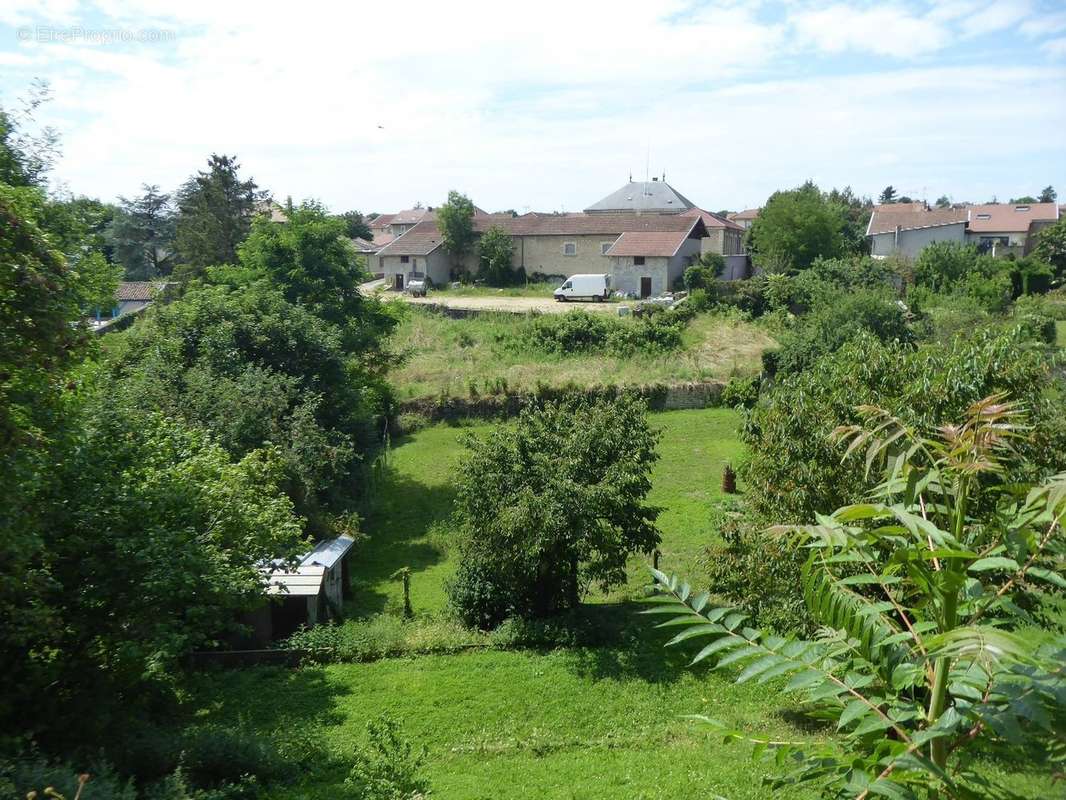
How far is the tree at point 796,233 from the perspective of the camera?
5241 cm

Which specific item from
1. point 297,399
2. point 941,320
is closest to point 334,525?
point 297,399

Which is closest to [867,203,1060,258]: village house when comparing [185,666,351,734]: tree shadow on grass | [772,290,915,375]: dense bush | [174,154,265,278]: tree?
[772,290,915,375]: dense bush

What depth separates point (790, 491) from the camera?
1279 centimetres

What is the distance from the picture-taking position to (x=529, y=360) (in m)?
38.2

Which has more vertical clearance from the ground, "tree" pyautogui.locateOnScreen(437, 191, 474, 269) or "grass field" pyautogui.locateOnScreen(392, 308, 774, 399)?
"tree" pyautogui.locateOnScreen(437, 191, 474, 269)

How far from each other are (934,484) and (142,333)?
80.3ft

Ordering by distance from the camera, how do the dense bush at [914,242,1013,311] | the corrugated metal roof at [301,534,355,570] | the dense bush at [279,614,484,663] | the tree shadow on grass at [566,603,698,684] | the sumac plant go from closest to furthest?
the sumac plant
the tree shadow on grass at [566,603,698,684]
the dense bush at [279,614,484,663]
the corrugated metal roof at [301,534,355,570]
the dense bush at [914,242,1013,311]

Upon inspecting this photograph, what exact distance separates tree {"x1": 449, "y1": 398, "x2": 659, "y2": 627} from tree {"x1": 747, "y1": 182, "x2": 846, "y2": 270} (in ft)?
123

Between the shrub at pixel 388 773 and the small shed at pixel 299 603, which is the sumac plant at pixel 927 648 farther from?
the small shed at pixel 299 603

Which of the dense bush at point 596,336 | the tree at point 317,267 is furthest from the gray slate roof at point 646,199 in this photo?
the tree at point 317,267

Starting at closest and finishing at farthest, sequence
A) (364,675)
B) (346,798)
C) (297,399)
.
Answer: (346,798)
(364,675)
(297,399)

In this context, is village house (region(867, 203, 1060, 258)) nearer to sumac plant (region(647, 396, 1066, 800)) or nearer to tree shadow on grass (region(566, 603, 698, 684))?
tree shadow on grass (region(566, 603, 698, 684))

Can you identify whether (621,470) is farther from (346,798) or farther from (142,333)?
(142,333)

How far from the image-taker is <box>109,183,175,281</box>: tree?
68375 millimetres
